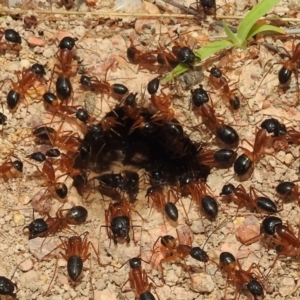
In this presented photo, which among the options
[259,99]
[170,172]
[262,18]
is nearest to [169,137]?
[170,172]

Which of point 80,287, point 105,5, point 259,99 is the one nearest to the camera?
point 80,287

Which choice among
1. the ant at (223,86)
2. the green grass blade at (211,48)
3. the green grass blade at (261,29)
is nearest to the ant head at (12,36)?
the green grass blade at (211,48)

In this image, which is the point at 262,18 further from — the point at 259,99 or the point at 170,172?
the point at 170,172

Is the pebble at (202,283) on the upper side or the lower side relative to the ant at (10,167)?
lower

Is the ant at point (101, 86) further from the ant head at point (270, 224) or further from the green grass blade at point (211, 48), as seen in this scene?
the ant head at point (270, 224)

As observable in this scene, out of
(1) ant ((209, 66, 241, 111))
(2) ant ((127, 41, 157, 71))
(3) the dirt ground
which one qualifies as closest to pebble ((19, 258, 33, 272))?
(3) the dirt ground

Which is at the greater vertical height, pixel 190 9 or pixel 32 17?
pixel 190 9

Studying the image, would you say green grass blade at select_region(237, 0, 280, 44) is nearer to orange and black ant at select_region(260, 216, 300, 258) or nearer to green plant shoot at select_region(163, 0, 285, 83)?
green plant shoot at select_region(163, 0, 285, 83)
